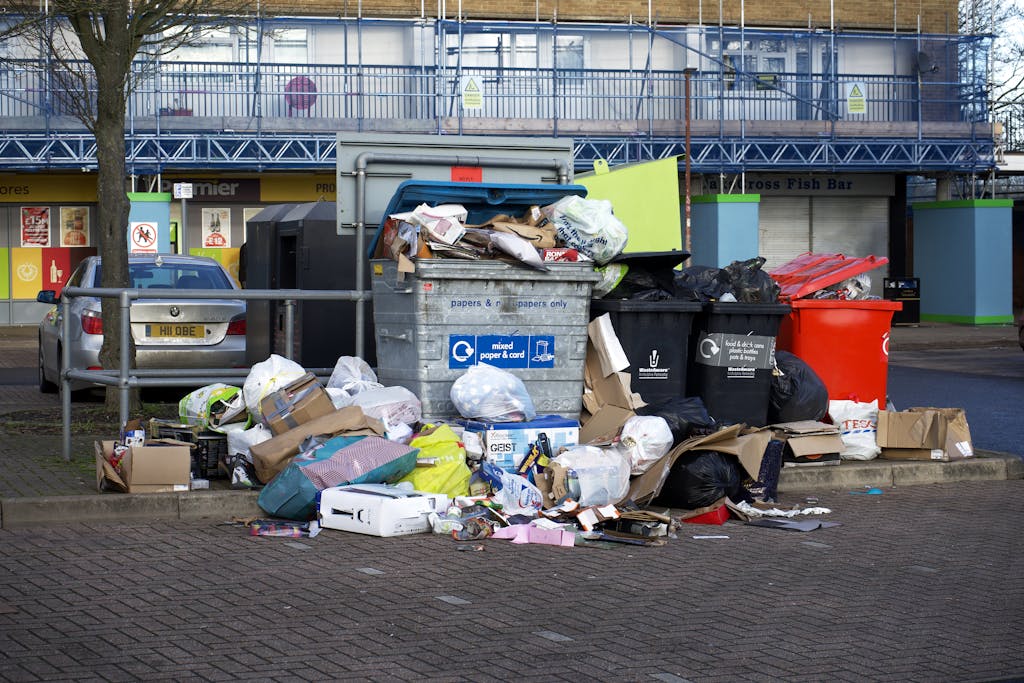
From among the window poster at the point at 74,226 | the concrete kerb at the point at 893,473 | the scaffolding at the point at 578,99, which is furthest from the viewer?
the window poster at the point at 74,226

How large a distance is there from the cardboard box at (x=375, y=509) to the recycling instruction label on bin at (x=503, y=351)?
4.24 ft

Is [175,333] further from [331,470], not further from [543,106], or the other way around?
[543,106]

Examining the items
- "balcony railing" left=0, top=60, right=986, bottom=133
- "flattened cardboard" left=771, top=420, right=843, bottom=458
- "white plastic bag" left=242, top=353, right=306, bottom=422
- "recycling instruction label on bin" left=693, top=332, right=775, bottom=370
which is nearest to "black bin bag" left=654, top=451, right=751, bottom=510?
"flattened cardboard" left=771, top=420, right=843, bottom=458

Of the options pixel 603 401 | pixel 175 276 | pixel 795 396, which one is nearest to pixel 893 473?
pixel 795 396

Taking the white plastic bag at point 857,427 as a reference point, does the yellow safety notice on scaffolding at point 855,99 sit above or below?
above

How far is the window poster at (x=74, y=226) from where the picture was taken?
29.5 m

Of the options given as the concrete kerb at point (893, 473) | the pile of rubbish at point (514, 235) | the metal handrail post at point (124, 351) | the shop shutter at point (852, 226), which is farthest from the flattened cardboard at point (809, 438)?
the shop shutter at point (852, 226)

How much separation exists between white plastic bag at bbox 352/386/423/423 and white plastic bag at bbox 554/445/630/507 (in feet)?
3.15

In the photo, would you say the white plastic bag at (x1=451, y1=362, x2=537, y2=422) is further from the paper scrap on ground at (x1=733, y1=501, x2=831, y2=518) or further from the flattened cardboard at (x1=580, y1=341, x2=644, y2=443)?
the paper scrap on ground at (x1=733, y1=501, x2=831, y2=518)

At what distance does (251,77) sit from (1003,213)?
17.7 metres

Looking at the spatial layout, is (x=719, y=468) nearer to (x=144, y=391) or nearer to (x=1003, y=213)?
(x=144, y=391)

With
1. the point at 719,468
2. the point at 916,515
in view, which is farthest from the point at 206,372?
the point at 916,515

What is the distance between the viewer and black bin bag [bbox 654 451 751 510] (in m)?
7.91

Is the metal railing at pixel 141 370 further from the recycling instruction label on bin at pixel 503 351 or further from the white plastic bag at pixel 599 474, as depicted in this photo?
the white plastic bag at pixel 599 474
